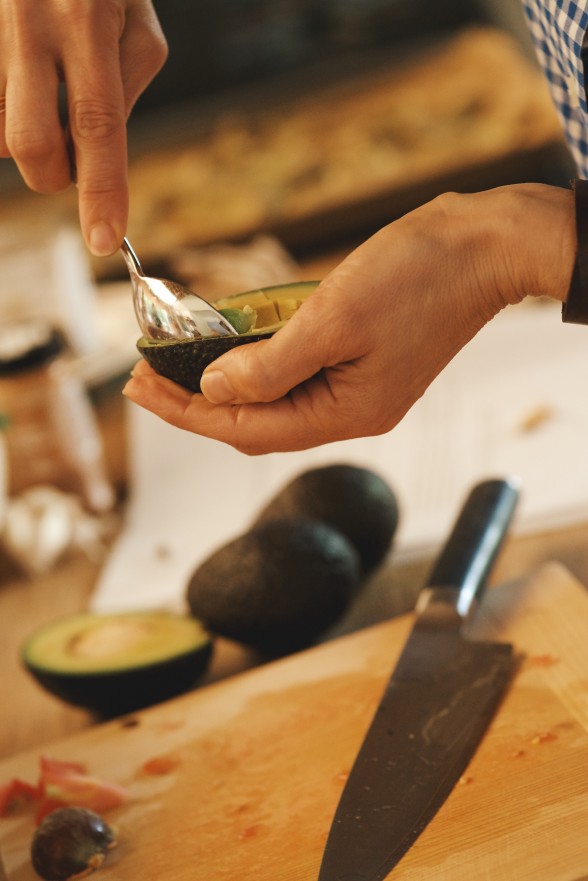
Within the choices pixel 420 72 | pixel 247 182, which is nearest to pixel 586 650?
pixel 247 182

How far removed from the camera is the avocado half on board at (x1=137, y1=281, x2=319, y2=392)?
727 mm

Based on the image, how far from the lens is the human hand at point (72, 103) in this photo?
2.47ft

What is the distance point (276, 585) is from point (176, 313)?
30 centimetres

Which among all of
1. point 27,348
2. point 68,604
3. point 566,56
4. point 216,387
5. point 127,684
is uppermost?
point 566,56

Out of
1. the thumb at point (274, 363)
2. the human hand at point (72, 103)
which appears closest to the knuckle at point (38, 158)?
the human hand at point (72, 103)

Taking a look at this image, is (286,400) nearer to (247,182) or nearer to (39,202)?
(247,182)

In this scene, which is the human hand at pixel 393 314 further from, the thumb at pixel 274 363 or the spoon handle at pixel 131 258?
the spoon handle at pixel 131 258

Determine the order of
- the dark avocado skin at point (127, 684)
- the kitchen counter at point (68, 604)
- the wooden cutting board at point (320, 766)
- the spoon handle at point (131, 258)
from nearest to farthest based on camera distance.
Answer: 1. the wooden cutting board at point (320, 766)
2. the spoon handle at point (131, 258)
3. the dark avocado skin at point (127, 684)
4. the kitchen counter at point (68, 604)

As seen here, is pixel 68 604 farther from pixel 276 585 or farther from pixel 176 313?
pixel 176 313

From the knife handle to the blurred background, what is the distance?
104 mm

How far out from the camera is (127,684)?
908mm

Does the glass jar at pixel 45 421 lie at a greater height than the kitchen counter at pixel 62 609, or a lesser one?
greater

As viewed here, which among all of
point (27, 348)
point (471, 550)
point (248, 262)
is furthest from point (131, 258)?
point (248, 262)

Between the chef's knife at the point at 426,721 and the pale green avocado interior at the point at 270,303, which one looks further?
the pale green avocado interior at the point at 270,303
